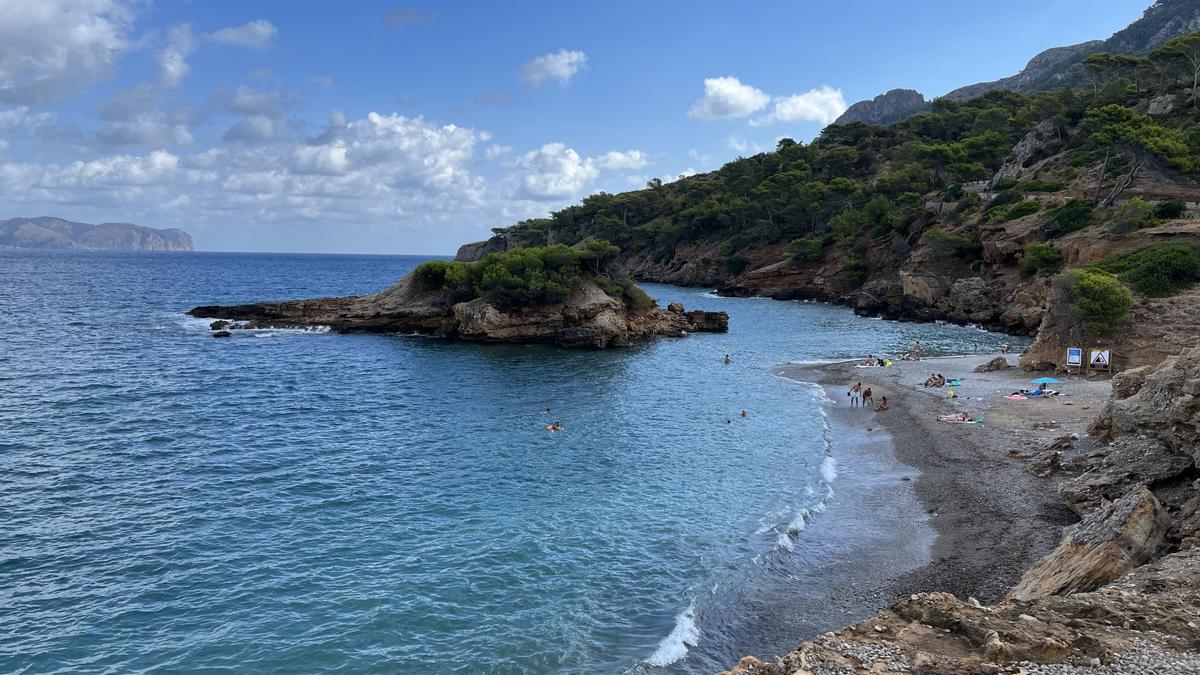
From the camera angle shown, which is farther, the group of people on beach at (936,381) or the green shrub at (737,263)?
the green shrub at (737,263)

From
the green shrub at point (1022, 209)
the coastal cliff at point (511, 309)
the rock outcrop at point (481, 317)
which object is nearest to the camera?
the rock outcrop at point (481, 317)

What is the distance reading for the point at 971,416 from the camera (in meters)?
29.8

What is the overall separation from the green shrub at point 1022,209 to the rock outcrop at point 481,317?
3061 centimetres

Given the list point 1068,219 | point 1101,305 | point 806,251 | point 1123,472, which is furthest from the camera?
point 806,251

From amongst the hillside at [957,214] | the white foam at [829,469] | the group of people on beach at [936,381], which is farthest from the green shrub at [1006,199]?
the white foam at [829,469]

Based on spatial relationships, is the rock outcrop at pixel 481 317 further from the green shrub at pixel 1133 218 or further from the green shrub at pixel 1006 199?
the green shrub at pixel 1006 199

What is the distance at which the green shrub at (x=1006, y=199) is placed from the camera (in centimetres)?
7112

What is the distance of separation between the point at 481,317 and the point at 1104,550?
155 ft

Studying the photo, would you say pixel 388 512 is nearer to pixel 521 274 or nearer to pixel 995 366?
pixel 995 366

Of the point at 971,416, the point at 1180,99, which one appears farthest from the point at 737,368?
the point at 1180,99

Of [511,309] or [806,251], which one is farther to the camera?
[806,251]

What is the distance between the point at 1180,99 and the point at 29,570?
104788 millimetres

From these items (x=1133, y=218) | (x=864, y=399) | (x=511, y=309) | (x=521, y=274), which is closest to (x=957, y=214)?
(x=1133, y=218)

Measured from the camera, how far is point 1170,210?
52.4m
